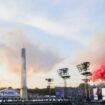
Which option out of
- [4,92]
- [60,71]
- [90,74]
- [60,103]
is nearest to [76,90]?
[60,71]

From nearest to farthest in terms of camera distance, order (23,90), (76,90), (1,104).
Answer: (1,104), (23,90), (76,90)

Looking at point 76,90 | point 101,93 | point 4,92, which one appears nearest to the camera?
point 101,93

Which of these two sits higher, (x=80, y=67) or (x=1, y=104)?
(x=80, y=67)

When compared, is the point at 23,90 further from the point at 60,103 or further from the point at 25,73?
the point at 60,103

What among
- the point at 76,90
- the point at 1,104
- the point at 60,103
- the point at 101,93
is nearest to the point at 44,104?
the point at 60,103

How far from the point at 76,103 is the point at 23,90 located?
60.6m

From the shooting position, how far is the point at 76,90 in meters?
140

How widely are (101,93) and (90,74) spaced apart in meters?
18.5

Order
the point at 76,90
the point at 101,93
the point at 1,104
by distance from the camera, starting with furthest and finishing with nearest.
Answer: the point at 76,90, the point at 101,93, the point at 1,104

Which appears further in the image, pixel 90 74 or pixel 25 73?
pixel 25 73

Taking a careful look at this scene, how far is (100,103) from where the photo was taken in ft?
205

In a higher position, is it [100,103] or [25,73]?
[25,73]

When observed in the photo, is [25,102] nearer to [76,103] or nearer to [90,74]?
[76,103]

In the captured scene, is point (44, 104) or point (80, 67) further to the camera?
point (80, 67)
